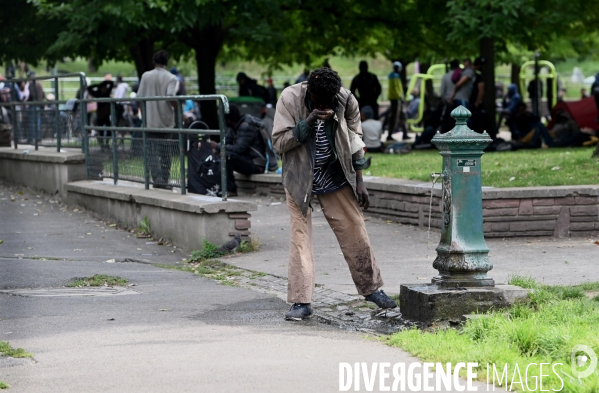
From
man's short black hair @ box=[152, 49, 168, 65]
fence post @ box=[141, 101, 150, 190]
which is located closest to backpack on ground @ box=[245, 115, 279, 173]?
man's short black hair @ box=[152, 49, 168, 65]

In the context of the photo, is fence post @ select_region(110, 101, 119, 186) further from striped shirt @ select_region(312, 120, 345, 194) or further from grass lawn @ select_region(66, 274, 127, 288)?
striped shirt @ select_region(312, 120, 345, 194)

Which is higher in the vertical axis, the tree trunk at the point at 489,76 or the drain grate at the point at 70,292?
the tree trunk at the point at 489,76

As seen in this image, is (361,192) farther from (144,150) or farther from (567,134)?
(567,134)

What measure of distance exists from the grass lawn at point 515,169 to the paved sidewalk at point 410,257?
930 millimetres

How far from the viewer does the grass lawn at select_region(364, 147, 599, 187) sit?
11619 mm

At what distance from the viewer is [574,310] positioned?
6957 millimetres

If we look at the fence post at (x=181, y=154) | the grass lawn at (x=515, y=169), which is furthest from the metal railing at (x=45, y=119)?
the grass lawn at (x=515, y=169)

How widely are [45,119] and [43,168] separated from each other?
0.89 metres

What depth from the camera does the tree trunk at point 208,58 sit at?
2280 centimetres

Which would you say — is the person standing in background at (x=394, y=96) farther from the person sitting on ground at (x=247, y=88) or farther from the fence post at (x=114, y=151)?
the fence post at (x=114, y=151)

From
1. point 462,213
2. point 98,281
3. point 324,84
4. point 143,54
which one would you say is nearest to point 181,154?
point 98,281

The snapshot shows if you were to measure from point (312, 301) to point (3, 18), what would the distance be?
1773 cm

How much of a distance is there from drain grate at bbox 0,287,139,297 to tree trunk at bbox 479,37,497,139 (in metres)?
13.4

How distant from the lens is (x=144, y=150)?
41.7 ft
